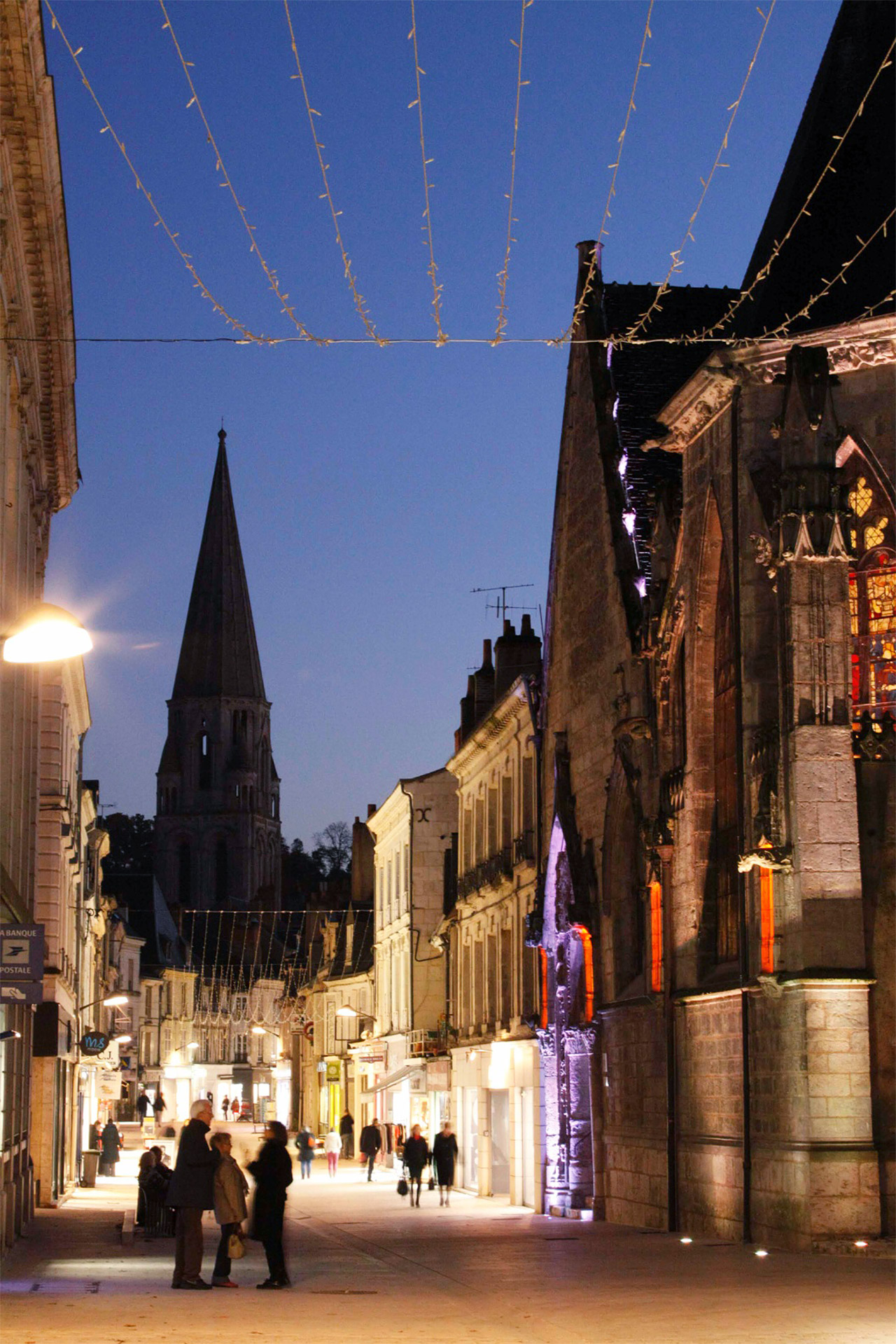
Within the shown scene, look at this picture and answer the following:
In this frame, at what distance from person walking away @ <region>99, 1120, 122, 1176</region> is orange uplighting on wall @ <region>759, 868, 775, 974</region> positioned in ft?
90.1

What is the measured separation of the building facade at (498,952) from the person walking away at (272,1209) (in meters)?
15.3

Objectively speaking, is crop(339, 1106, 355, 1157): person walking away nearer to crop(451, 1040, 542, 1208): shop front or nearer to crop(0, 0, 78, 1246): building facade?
crop(451, 1040, 542, 1208): shop front

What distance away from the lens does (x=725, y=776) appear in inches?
939

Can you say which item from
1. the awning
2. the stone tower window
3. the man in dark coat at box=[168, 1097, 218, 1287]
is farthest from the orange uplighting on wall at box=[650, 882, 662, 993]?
the awning

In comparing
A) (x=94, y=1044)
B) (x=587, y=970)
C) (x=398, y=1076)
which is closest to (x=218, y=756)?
(x=398, y=1076)

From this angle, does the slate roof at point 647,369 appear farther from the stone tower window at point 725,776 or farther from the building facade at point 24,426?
the building facade at point 24,426

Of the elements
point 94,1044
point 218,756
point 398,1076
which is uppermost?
point 218,756

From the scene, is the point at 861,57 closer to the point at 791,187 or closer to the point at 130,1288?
the point at 791,187

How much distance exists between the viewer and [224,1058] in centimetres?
11444

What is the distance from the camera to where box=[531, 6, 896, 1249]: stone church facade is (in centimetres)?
1998

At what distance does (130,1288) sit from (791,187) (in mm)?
15194

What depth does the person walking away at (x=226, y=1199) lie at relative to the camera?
1645 cm

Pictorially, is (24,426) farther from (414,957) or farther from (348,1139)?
(348,1139)

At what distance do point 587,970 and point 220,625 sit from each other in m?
134
